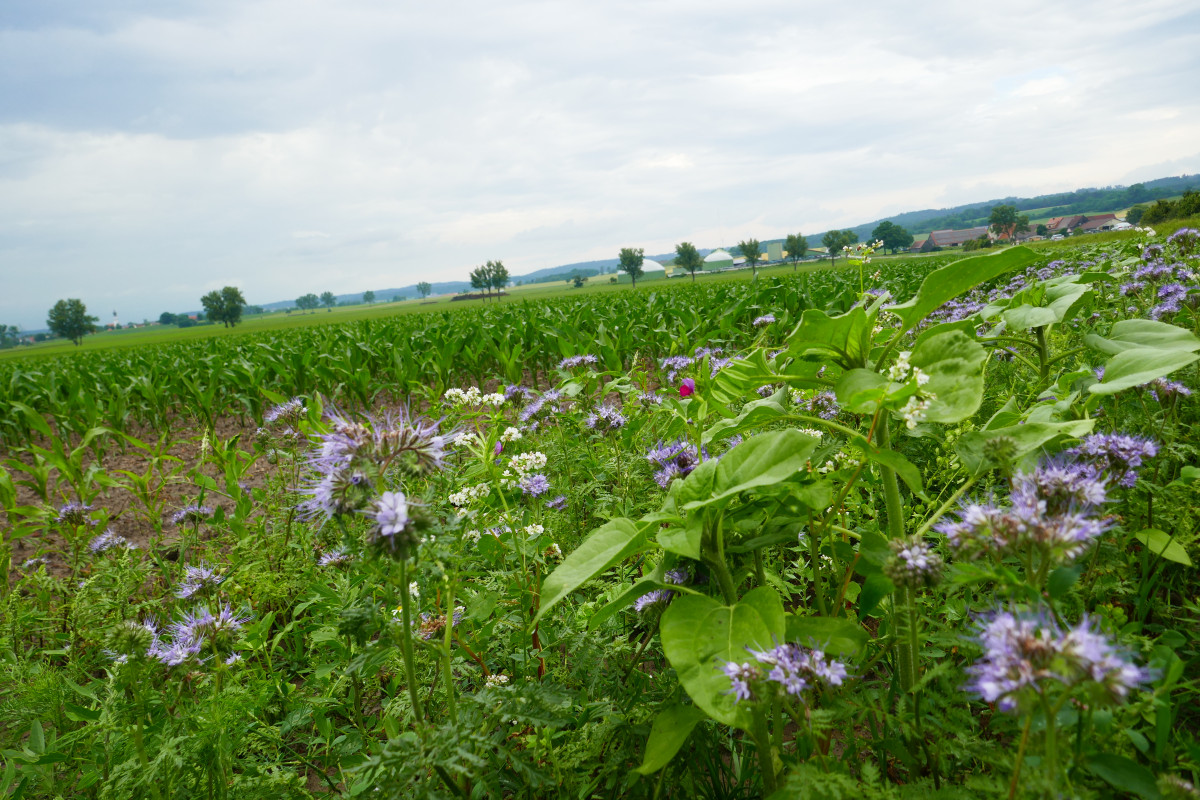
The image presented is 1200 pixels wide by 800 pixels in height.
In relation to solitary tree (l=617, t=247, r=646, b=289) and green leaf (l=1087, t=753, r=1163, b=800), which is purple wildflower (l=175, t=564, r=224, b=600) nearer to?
green leaf (l=1087, t=753, r=1163, b=800)

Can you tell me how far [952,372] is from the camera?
130 centimetres

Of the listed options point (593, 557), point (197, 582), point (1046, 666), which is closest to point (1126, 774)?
point (1046, 666)

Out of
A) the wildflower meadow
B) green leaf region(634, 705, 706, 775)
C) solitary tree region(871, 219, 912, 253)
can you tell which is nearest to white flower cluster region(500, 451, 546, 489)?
the wildflower meadow

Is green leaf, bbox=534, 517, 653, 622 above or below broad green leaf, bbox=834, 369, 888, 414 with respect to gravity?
below

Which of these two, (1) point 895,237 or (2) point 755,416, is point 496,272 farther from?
(2) point 755,416

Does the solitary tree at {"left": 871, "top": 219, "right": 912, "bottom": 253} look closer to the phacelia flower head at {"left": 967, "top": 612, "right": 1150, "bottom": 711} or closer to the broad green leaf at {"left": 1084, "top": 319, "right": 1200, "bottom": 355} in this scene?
the broad green leaf at {"left": 1084, "top": 319, "right": 1200, "bottom": 355}

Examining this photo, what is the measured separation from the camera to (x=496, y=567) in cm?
246

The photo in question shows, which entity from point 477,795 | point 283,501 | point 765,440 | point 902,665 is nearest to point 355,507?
point 477,795

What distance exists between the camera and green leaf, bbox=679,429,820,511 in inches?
48.5

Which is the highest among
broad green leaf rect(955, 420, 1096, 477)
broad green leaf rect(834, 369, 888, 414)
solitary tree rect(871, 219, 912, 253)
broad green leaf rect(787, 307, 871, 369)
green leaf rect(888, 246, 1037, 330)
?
solitary tree rect(871, 219, 912, 253)

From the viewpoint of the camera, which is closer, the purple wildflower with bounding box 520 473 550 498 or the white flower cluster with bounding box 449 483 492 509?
the white flower cluster with bounding box 449 483 492 509

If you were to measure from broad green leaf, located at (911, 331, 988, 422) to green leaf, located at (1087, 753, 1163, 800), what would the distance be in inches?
23.0

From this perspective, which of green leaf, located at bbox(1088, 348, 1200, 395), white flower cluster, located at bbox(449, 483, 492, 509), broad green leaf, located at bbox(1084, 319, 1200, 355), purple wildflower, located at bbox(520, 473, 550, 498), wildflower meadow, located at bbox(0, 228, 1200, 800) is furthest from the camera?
purple wildflower, located at bbox(520, 473, 550, 498)

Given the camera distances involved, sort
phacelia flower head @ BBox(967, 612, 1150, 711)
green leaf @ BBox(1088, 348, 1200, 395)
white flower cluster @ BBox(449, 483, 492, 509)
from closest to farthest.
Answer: phacelia flower head @ BBox(967, 612, 1150, 711), green leaf @ BBox(1088, 348, 1200, 395), white flower cluster @ BBox(449, 483, 492, 509)
